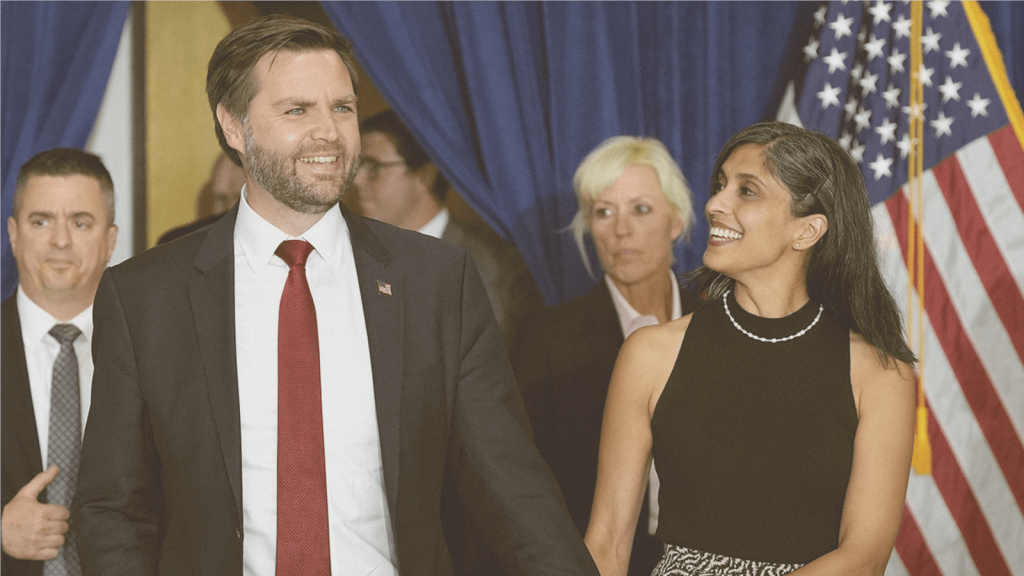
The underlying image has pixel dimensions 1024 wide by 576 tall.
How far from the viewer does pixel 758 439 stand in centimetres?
256

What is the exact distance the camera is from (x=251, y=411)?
6.62 ft

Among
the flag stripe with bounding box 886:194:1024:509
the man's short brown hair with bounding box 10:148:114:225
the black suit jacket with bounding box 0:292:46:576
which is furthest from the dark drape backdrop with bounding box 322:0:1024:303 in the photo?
the black suit jacket with bounding box 0:292:46:576

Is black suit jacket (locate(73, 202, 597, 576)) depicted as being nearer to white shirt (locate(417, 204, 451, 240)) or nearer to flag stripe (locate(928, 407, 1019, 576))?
white shirt (locate(417, 204, 451, 240))

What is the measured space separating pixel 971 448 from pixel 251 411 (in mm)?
3367

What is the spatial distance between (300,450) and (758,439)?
47.2 inches

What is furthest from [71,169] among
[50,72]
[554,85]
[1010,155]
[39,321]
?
[1010,155]

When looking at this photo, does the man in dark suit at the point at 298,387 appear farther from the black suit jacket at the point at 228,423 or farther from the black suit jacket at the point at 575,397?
the black suit jacket at the point at 575,397

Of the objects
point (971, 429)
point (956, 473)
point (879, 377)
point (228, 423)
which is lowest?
point (956, 473)

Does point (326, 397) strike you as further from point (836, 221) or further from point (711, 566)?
point (836, 221)

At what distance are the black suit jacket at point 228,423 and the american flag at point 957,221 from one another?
8.89 feet

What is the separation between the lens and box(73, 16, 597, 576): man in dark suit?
6.42 feet

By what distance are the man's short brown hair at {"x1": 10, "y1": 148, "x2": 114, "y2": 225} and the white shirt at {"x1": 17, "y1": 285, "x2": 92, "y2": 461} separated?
371mm

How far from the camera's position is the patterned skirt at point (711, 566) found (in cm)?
246

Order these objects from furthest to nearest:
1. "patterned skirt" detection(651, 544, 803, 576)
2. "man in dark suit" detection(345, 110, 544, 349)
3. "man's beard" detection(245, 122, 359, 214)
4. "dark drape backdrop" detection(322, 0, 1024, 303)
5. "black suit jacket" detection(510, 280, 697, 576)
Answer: "man in dark suit" detection(345, 110, 544, 349) → "dark drape backdrop" detection(322, 0, 1024, 303) → "black suit jacket" detection(510, 280, 697, 576) → "patterned skirt" detection(651, 544, 803, 576) → "man's beard" detection(245, 122, 359, 214)
